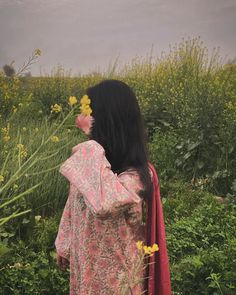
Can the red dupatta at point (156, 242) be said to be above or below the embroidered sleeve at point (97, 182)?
below

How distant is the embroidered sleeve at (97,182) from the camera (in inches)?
71.0

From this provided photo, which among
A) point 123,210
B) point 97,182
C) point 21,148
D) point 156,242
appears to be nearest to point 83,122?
point 97,182

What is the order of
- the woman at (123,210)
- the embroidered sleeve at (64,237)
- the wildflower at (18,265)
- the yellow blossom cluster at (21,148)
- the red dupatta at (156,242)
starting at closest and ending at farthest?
the yellow blossom cluster at (21,148)
the woman at (123,210)
the red dupatta at (156,242)
the embroidered sleeve at (64,237)
the wildflower at (18,265)

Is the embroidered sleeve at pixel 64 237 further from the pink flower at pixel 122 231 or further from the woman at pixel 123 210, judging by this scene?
the pink flower at pixel 122 231

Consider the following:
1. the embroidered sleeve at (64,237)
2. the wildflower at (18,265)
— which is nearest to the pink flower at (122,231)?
the embroidered sleeve at (64,237)

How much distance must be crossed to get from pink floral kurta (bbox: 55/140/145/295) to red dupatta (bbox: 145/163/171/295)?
0.05 metres

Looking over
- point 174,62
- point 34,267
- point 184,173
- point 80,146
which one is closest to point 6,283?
point 34,267

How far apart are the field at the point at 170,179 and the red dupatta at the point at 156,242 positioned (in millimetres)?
442

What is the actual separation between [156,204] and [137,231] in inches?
5.2

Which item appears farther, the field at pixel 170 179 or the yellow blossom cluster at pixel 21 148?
the field at pixel 170 179

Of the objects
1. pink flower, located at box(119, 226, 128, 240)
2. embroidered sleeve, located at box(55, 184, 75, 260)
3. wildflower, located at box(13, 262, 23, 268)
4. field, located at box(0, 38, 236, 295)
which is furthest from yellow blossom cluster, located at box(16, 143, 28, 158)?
wildflower, located at box(13, 262, 23, 268)

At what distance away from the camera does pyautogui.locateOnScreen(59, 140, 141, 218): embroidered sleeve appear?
180cm

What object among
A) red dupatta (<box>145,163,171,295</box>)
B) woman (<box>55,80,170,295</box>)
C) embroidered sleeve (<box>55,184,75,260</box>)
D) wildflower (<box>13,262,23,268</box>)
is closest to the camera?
woman (<box>55,80,170,295</box>)

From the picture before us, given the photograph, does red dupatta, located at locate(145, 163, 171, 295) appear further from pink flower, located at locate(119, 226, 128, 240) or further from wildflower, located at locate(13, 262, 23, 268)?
wildflower, located at locate(13, 262, 23, 268)
